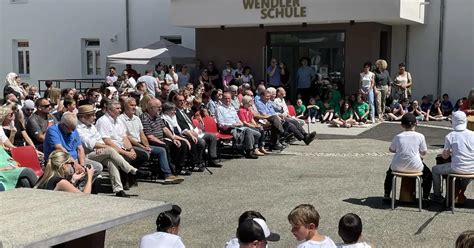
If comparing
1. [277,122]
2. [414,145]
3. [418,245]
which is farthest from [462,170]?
[277,122]

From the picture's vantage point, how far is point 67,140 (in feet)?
28.0

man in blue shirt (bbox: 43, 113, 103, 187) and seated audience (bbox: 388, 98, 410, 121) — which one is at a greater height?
man in blue shirt (bbox: 43, 113, 103, 187)

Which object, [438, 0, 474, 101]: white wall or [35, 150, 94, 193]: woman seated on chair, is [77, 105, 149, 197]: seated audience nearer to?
[35, 150, 94, 193]: woman seated on chair

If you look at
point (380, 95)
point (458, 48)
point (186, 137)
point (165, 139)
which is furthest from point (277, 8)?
point (165, 139)

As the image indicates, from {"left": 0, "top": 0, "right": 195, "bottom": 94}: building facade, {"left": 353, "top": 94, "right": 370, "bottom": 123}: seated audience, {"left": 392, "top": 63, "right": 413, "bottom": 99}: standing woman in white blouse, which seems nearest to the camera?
{"left": 353, "top": 94, "right": 370, "bottom": 123}: seated audience

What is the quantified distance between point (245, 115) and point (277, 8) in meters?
7.88

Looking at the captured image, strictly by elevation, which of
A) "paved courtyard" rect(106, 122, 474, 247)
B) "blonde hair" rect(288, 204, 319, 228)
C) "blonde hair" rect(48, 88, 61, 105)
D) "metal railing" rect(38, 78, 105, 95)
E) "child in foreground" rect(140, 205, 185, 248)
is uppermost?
"blonde hair" rect(48, 88, 61, 105)

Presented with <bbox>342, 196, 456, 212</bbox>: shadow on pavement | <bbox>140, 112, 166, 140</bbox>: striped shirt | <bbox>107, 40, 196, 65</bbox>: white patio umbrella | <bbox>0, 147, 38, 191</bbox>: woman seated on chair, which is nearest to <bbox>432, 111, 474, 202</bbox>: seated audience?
<bbox>342, 196, 456, 212</bbox>: shadow on pavement

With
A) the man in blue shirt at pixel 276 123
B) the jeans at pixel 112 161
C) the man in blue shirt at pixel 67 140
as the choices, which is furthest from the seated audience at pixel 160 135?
the man in blue shirt at pixel 276 123

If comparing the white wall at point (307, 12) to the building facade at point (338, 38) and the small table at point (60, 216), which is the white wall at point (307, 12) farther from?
the small table at point (60, 216)

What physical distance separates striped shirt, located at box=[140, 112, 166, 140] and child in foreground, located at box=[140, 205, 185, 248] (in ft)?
18.6

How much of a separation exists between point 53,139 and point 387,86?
13.4 metres

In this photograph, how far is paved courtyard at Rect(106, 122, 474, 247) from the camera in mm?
7055

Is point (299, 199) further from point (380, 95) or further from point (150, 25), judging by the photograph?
point (150, 25)
